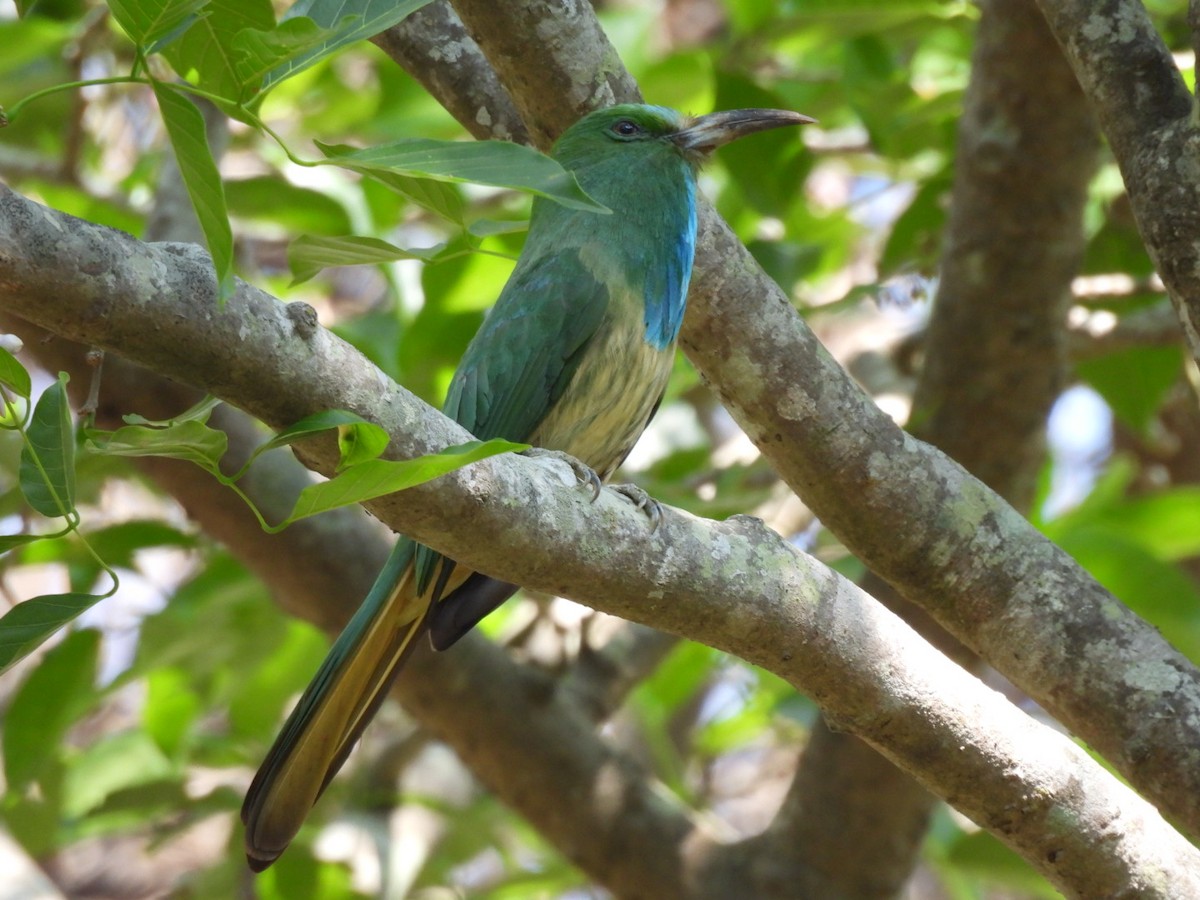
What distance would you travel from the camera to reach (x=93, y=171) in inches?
199

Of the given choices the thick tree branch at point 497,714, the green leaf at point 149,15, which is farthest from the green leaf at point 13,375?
the thick tree branch at point 497,714

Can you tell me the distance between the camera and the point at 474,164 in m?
1.29

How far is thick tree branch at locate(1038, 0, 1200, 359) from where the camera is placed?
196cm

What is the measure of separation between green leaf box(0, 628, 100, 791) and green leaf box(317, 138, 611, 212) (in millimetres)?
2330

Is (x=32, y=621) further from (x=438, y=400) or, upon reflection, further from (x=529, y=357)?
(x=438, y=400)

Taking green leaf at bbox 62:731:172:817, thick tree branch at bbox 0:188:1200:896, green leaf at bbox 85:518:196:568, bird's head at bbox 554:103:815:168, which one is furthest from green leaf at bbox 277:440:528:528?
green leaf at bbox 62:731:172:817

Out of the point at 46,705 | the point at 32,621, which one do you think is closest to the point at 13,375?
the point at 32,621

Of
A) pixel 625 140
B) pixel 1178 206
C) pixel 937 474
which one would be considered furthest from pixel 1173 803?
pixel 625 140

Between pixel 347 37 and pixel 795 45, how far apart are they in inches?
129

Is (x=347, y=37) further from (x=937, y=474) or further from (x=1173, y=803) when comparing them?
(x=1173, y=803)

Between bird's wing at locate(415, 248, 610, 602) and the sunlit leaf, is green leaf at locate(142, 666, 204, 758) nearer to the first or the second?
bird's wing at locate(415, 248, 610, 602)

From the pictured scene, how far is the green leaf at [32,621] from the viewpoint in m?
1.47

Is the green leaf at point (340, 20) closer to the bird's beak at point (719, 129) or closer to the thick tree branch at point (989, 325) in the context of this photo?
the bird's beak at point (719, 129)

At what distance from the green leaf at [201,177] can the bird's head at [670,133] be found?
1640mm
